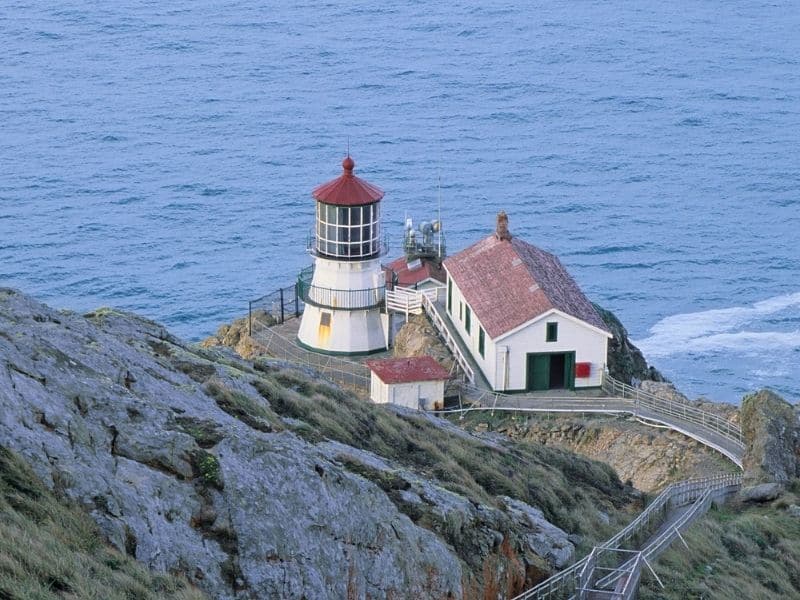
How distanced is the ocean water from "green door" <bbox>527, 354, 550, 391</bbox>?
20.2 m

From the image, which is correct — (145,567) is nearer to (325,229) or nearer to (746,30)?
(325,229)

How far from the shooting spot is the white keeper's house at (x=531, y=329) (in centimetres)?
Result: 4025

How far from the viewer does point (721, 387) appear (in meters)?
59.9

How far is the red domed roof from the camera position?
1673 inches

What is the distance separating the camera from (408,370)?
1602 inches

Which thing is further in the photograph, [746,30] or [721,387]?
[746,30]

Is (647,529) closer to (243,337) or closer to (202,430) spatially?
(202,430)

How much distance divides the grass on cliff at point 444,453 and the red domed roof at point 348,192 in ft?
55.0

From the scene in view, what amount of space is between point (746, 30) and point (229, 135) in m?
62.1

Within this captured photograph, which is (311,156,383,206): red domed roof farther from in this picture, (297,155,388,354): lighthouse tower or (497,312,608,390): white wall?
(497,312,608,390): white wall

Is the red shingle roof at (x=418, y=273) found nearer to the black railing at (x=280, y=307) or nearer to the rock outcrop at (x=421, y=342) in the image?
the rock outcrop at (x=421, y=342)

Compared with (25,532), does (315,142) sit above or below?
below

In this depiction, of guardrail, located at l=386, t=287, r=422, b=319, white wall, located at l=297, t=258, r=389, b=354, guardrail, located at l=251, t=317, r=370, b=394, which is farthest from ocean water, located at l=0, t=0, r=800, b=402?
white wall, located at l=297, t=258, r=389, b=354

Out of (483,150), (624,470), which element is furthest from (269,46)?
(624,470)
